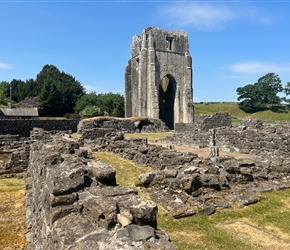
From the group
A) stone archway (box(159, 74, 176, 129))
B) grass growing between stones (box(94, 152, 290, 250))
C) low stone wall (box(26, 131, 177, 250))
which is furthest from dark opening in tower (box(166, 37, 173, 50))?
low stone wall (box(26, 131, 177, 250))

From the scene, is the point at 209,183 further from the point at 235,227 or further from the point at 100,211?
the point at 100,211

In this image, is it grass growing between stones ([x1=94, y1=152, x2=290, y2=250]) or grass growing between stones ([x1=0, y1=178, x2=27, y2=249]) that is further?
grass growing between stones ([x1=0, y1=178, x2=27, y2=249])

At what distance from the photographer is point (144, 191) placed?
9.59m

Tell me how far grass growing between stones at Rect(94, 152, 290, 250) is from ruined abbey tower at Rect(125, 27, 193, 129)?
126 ft

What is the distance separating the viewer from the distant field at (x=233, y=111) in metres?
75.4

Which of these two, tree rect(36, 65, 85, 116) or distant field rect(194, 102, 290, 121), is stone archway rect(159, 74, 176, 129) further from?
tree rect(36, 65, 85, 116)

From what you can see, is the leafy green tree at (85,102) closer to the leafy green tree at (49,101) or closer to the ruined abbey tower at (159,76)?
the leafy green tree at (49,101)

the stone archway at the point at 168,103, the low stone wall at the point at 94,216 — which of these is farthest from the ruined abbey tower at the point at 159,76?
the low stone wall at the point at 94,216

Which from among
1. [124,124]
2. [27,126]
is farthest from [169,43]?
[27,126]

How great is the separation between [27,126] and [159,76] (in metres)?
23.5

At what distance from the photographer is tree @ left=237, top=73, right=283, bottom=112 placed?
8718 centimetres

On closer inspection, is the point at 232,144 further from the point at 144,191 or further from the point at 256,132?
the point at 144,191

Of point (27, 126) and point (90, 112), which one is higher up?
point (90, 112)

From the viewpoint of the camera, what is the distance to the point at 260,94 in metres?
94.1
